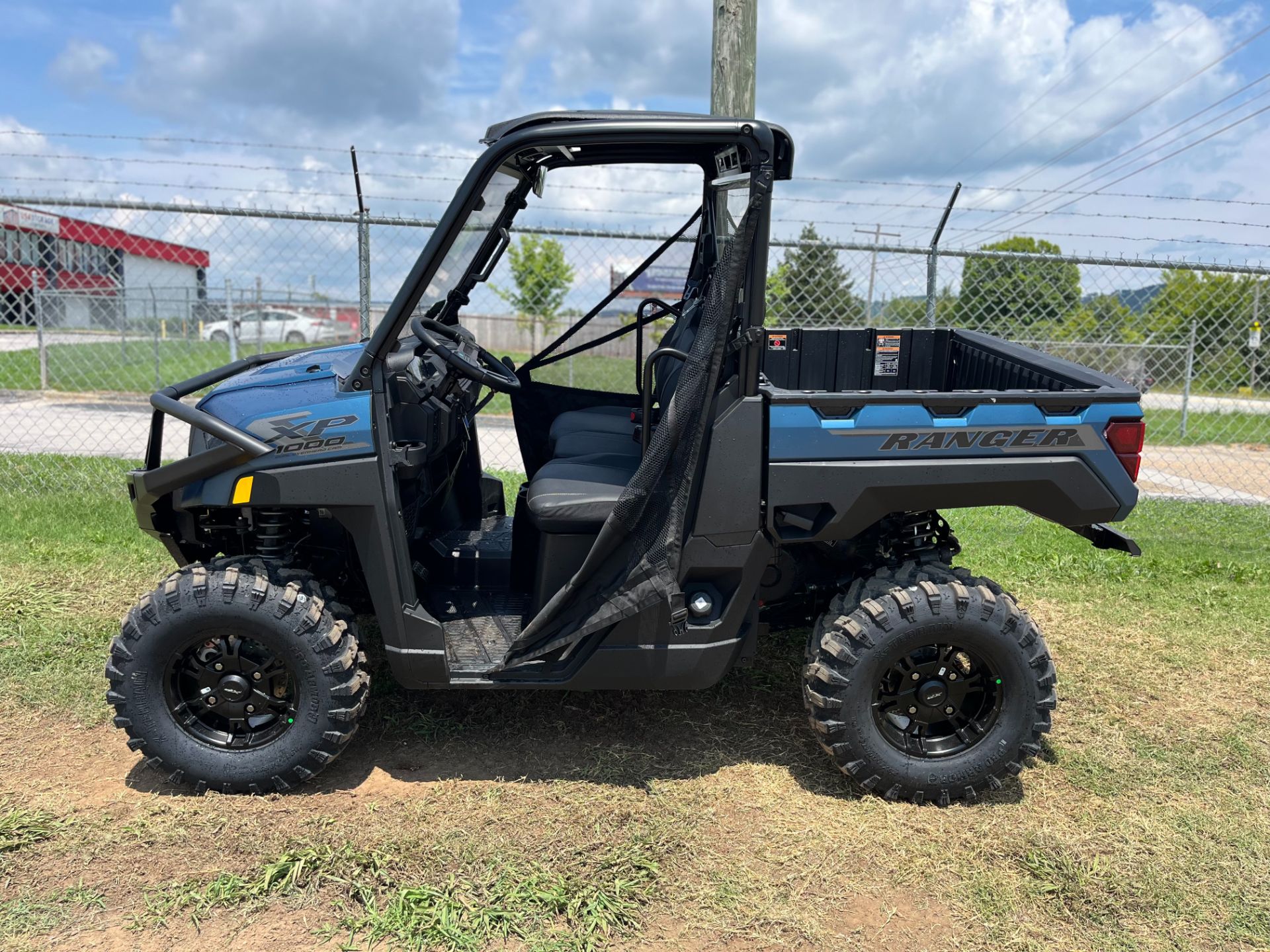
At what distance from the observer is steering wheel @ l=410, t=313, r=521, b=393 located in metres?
3.19

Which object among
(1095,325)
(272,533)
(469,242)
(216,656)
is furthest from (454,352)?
(1095,325)

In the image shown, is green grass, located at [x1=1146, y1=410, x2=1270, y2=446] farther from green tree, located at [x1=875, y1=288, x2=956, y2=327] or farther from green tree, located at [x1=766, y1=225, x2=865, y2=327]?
green tree, located at [x1=766, y1=225, x2=865, y2=327]

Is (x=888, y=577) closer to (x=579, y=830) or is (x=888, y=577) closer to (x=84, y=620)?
(x=579, y=830)

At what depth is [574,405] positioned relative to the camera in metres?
4.58

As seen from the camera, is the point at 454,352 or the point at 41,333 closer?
the point at 454,352

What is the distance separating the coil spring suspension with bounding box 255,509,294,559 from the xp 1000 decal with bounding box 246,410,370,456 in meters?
0.38

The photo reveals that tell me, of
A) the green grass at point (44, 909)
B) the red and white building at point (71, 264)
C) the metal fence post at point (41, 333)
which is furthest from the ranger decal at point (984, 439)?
the metal fence post at point (41, 333)

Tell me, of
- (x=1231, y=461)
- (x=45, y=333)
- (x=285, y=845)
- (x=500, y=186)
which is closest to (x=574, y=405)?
(x=500, y=186)

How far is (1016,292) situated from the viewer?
11.9 metres

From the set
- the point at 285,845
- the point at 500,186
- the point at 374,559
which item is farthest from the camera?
the point at 500,186

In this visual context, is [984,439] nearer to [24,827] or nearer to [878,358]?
[878,358]

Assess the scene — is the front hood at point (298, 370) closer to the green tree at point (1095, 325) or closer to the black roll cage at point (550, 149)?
the black roll cage at point (550, 149)

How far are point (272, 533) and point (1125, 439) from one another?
9.15 feet

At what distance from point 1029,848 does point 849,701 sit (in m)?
0.67
